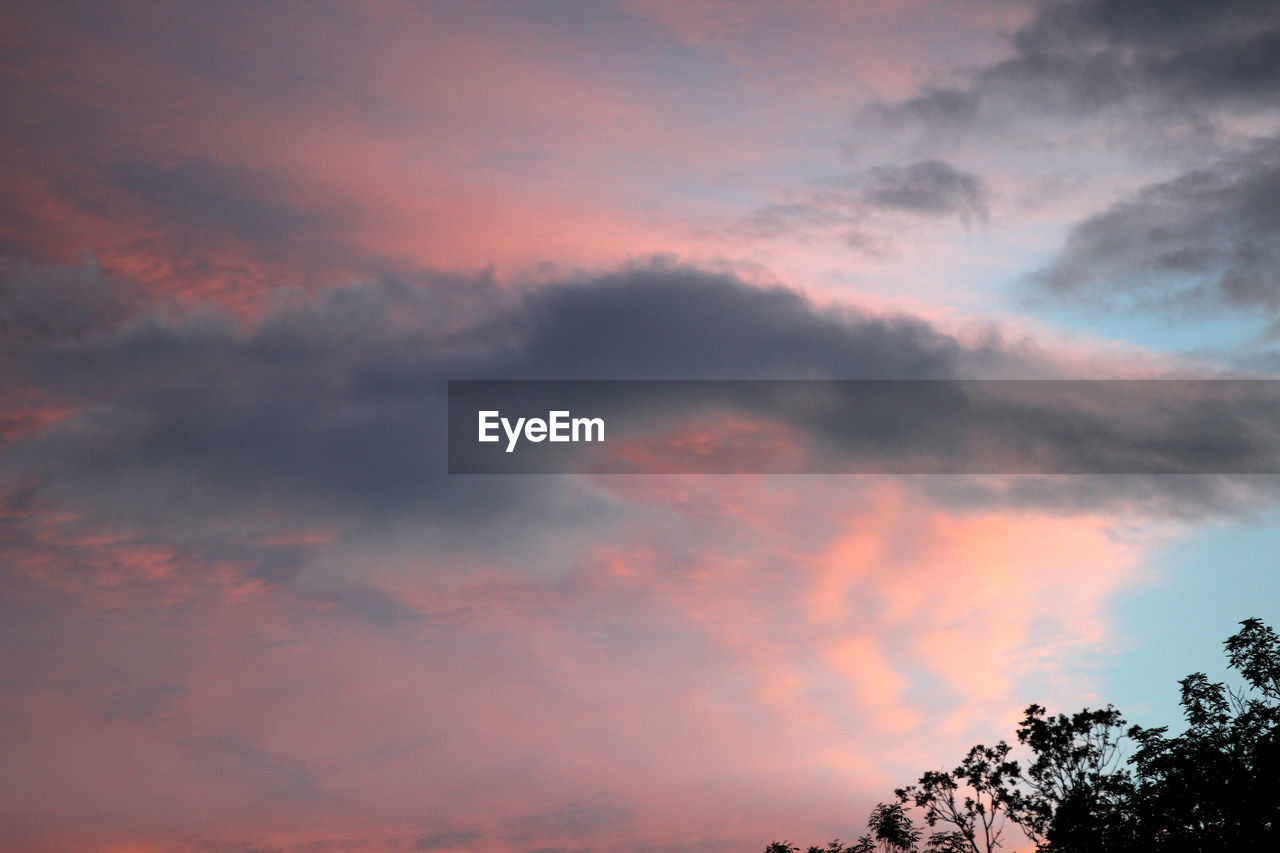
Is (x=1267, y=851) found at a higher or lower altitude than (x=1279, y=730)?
lower

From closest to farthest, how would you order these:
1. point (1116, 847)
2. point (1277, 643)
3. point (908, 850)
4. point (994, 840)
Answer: point (1277, 643) → point (1116, 847) → point (994, 840) → point (908, 850)

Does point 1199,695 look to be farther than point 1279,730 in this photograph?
Yes

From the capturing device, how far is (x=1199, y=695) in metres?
41.8

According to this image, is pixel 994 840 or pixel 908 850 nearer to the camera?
pixel 994 840

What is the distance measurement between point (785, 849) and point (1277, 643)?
128 feet

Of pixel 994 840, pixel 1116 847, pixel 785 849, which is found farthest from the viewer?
pixel 785 849

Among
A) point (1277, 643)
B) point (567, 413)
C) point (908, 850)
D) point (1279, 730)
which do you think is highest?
point (567, 413)

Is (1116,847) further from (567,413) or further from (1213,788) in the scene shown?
(567,413)

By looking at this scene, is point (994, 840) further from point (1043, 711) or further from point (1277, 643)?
point (1277, 643)

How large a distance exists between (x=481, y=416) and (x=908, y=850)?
116ft

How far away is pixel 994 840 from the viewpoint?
5784 cm

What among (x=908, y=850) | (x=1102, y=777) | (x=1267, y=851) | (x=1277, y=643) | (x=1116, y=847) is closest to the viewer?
(x=1267, y=851)

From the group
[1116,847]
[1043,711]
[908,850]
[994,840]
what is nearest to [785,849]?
[908,850]

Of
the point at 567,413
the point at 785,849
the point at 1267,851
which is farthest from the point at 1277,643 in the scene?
the point at 785,849
